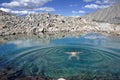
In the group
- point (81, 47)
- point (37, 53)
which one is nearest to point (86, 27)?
point (81, 47)

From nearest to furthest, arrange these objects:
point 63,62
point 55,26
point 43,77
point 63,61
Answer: point 43,77, point 63,62, point 63,61, point 55,26

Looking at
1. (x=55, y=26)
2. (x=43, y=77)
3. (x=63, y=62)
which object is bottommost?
(x=43, y=77)

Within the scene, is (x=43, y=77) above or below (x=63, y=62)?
below

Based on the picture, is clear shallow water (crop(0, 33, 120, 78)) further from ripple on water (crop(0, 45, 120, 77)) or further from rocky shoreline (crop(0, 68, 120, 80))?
rocky shoreline (crop(0, 68, 120, 80))

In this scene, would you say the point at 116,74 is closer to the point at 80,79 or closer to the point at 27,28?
the point at 80,79

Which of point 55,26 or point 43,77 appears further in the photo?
point 55,26

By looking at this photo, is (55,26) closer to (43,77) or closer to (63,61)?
(63,61)

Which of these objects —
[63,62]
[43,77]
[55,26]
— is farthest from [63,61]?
[55,26]

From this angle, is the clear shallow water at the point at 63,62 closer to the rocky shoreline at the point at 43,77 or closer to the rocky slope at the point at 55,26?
the rocky shoreline at the point at 43,77

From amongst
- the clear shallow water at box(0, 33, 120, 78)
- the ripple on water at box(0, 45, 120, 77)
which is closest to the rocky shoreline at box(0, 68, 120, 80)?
the clear shallow water at box(0, 33, 120, 78)
